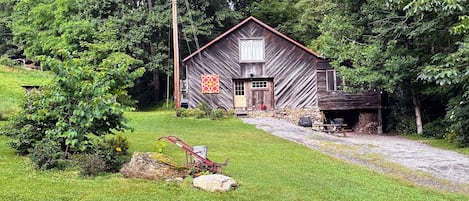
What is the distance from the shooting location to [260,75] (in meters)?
26.8

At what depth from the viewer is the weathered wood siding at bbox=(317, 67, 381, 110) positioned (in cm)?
2598

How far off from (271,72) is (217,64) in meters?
3.21

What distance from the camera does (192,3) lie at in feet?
119

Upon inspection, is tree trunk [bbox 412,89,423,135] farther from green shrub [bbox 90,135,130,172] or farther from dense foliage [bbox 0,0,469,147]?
green shrub [bbox 90,135,130,172]

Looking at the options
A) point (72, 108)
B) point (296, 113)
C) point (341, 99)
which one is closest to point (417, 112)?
point (341, 99)

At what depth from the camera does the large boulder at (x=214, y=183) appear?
8.32m

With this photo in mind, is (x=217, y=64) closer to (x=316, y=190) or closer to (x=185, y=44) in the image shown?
(x=185, y=44)

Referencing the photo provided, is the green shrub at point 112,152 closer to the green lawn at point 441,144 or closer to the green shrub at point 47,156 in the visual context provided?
the green shrub at point 47,156

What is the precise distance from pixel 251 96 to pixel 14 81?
56.3ft

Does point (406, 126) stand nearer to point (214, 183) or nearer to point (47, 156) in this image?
point (214, 183)

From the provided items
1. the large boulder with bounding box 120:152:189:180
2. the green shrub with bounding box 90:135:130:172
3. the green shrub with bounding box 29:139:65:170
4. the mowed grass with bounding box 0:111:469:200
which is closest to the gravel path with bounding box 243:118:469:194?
the mowed grass with bounding box 0:111:469:200

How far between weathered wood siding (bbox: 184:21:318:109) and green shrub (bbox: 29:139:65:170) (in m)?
17.3

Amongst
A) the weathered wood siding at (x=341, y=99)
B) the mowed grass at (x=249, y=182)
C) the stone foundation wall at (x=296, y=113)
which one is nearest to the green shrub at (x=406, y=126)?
the weathered wood siding at (x=341, y=99)

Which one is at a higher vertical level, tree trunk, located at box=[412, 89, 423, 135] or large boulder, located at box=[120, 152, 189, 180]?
tree trunk, located at box=[412, 89, 423, 135]
